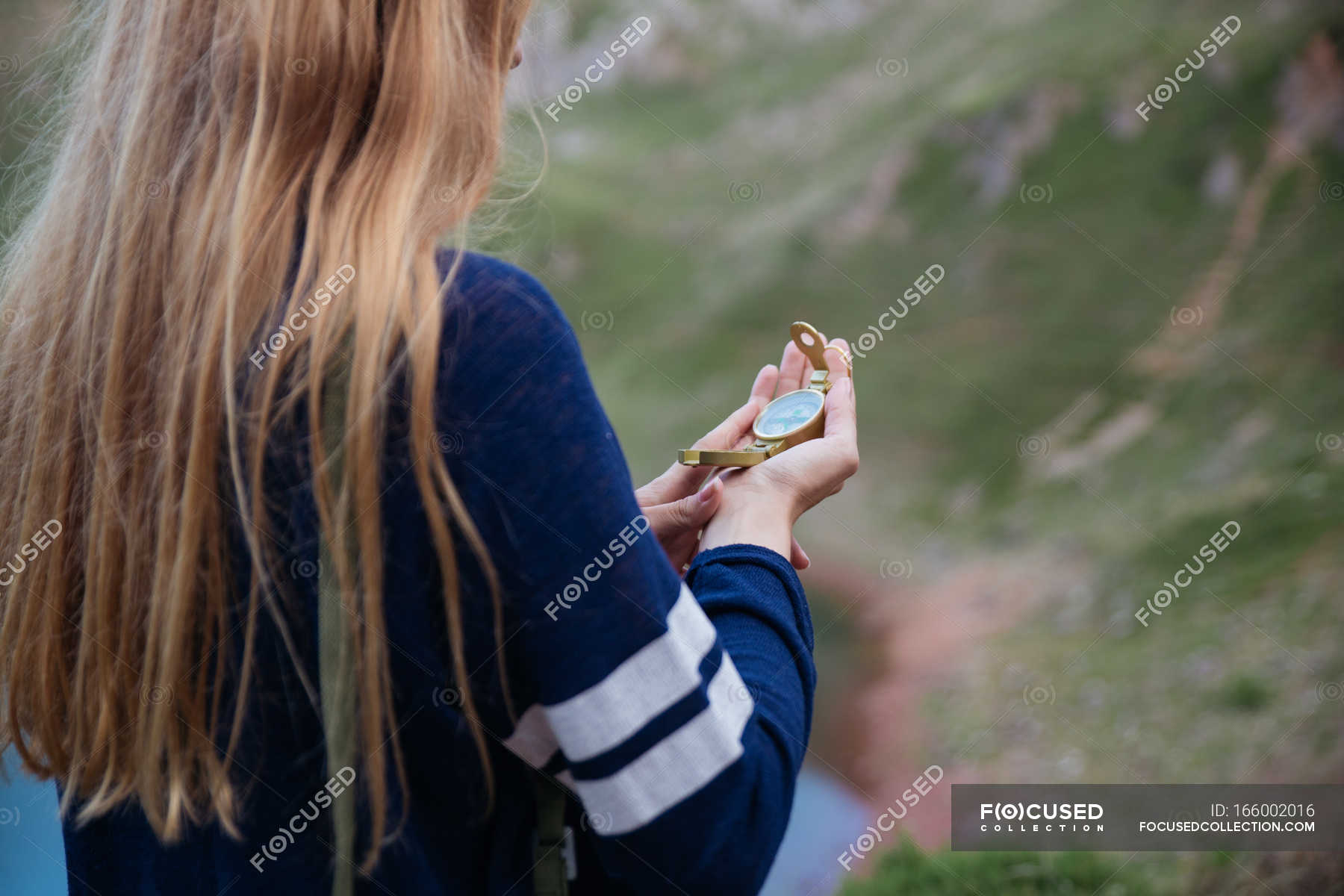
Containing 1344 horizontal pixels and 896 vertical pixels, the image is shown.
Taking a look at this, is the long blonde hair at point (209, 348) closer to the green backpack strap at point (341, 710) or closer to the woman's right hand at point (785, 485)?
the green backpack strap at point (341, 710)

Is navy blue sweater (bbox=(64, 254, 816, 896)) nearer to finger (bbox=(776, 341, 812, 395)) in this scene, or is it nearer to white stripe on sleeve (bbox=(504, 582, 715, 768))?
white stripe on sleeve (bbox=(504, 582, 715, 768))

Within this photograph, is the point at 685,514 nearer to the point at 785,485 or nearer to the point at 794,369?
the point at 785,485

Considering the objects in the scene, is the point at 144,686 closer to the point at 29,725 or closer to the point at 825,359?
the point at 29,725

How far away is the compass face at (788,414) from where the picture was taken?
1707 millimetres

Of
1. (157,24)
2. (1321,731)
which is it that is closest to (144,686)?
(157,24)

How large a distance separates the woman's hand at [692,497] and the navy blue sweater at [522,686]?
38 centimetres

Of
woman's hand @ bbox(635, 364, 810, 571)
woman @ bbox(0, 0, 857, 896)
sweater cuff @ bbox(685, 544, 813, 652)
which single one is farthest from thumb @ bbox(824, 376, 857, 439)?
woman @ bbox(0, 0, 857, 896)

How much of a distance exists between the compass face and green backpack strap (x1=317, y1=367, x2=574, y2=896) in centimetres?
77

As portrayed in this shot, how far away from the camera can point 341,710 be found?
1001 millimetres

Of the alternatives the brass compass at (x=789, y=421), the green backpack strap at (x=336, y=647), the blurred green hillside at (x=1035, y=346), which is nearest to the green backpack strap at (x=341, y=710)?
the green backpack strap at (x=336, y=647)

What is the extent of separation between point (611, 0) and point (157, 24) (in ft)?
39.4

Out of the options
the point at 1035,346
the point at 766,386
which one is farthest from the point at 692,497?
the point at 1035,346

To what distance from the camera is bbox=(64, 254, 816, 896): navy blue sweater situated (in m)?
0.97

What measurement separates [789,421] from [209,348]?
0.96 metres
